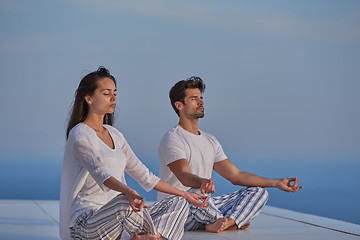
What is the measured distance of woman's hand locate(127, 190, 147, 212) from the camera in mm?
2602

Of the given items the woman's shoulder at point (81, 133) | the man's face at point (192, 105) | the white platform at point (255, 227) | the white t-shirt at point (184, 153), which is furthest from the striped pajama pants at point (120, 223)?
the man's face at point (192, 105)

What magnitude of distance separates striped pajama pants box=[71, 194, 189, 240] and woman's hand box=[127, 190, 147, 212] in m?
0.04

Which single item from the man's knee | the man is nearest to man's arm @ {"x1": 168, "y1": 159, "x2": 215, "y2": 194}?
the man

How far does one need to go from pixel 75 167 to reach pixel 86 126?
208 mm

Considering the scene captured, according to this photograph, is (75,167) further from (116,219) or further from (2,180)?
→ (2,180)

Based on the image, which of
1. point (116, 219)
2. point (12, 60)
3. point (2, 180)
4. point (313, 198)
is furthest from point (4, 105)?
point (116, 219)

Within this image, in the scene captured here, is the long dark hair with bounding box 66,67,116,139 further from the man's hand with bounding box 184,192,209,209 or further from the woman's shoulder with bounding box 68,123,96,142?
the man's hand with bounding box 184,192,209,209

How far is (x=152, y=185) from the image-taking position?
309 cm

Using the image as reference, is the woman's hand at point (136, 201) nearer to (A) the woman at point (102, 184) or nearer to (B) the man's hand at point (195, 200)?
(A) the woman at point (102, 184)

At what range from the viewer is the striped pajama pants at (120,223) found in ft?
8.81

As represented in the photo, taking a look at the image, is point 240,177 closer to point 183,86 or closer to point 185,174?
point 185,174

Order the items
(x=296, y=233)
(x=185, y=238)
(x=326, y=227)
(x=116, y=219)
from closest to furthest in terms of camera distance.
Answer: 1. (x=116, y=219)
2. (x=185, y=238)
3. (x=296, y=233)
4. (x=326, y=227)

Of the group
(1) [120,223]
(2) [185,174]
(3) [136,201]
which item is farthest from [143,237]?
(2) [185,174]

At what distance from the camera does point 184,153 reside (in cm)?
393
